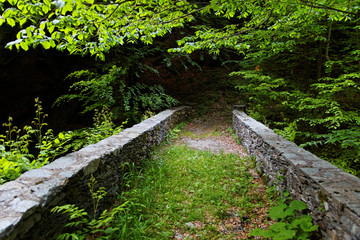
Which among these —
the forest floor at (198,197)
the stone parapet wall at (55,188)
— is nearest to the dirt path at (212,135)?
the forest floor at (198,197)

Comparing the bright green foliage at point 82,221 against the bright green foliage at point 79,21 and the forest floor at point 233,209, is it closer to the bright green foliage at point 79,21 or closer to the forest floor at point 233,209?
the forest floor at point 233,209

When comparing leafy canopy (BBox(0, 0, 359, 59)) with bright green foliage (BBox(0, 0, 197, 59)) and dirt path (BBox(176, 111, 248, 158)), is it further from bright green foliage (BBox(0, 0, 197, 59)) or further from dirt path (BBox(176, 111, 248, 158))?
dirt path (BBox(176, 111, 248, 158))

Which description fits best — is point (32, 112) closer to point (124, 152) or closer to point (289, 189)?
point (124, 152)

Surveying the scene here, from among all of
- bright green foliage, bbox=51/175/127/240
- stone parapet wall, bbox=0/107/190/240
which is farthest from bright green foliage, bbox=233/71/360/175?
bright green foliage, bbox=51/175/127/240

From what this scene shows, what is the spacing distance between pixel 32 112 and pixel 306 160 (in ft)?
39.3

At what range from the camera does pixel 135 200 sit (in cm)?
348

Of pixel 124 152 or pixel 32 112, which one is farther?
pixel 32 112

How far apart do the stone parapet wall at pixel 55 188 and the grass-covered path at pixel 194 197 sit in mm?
559

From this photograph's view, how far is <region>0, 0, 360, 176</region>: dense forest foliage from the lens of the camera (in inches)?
111

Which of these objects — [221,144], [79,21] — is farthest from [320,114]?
[79,21]

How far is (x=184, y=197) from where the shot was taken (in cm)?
380

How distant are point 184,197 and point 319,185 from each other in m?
2.21

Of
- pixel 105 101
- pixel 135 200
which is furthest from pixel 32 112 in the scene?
pixel 135 200

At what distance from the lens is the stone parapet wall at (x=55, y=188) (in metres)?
1.77
